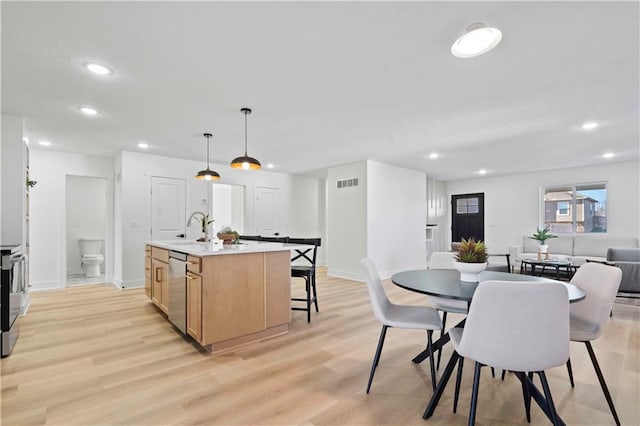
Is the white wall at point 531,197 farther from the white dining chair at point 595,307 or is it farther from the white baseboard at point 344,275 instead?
the white dining chair at point 595,307

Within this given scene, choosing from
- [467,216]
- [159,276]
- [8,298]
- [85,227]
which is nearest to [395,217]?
[467,216]

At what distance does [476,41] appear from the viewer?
79.6 inches

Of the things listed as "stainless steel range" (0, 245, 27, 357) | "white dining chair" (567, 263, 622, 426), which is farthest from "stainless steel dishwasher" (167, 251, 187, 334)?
"white dining chair" (567, 263, 622, 426)

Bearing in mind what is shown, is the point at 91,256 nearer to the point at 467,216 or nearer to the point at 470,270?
the point at 470,270

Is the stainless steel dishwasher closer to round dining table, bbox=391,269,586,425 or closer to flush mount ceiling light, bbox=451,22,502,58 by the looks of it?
round dining table, bbox=391,269,586,425

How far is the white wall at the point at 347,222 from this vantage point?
608 centimetres

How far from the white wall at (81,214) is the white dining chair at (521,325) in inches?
279

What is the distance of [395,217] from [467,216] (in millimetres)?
3365

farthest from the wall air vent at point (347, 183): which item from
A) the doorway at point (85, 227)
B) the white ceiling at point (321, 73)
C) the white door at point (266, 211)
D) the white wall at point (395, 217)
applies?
the doorway at point (85, 227)

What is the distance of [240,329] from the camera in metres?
2.84

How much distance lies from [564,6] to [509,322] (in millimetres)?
1784

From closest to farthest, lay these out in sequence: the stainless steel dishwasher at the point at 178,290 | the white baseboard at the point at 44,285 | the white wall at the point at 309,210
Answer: the stainless steel dishwasher at the point at 178,290 < the white baseboard at the point at 44,285 < the white wall at the point at 309,210

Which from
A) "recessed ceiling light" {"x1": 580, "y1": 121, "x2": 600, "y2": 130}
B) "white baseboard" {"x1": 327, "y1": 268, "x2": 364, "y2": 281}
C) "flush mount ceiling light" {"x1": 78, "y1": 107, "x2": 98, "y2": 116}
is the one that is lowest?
"white baseboard" {"x1": 327, "y1": 268, "x2": 364, "y2": 281}

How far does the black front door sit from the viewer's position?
27.9 feet
